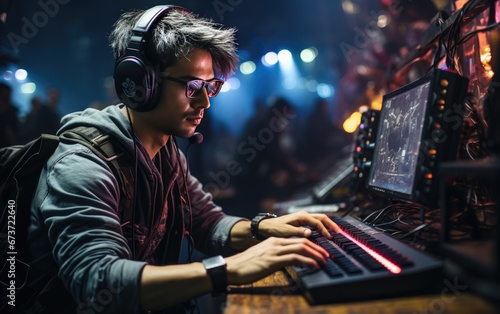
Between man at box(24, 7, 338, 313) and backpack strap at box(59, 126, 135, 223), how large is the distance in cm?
2

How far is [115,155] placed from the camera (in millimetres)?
1236

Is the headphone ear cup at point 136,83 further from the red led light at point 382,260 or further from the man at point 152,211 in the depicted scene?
the red led light at point 382,260

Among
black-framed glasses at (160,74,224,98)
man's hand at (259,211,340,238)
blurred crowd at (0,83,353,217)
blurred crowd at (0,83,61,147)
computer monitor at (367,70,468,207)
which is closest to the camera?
computer monitor at (367,70,468,207)

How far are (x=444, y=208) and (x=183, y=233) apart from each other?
3.59ft

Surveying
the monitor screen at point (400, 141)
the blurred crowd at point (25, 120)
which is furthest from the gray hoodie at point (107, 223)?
the blurred crowd at point (25, 120)

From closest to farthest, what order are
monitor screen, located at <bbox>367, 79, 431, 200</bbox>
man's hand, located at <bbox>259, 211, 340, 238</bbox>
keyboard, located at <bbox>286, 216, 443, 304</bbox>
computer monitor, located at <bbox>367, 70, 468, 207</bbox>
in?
keyboard, located at <bbox>286, 216, 443, 304</bbox>
computer monitor, located at <bbox>367, 70, 468, 207</bbox>
monitor screen, located at <bbox>367, 79, 431, 200</bbox>
man's hand, located at <bbox>259, 211, 340, 238</bbox>

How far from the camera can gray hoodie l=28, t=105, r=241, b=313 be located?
90cm

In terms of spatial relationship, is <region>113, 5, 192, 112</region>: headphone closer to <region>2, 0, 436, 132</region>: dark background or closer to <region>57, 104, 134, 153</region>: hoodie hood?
<region>57, 104, 134, 153</region>: hoodie hood

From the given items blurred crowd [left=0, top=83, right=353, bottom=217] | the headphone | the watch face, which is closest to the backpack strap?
the headphone

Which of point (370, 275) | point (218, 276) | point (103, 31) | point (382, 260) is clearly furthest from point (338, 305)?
point (103, 31)

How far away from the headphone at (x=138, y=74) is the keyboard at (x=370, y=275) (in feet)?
2.73

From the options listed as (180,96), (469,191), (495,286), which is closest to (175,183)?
(180,96)

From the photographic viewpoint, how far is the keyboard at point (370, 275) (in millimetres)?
749

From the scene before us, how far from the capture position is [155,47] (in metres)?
1.37
